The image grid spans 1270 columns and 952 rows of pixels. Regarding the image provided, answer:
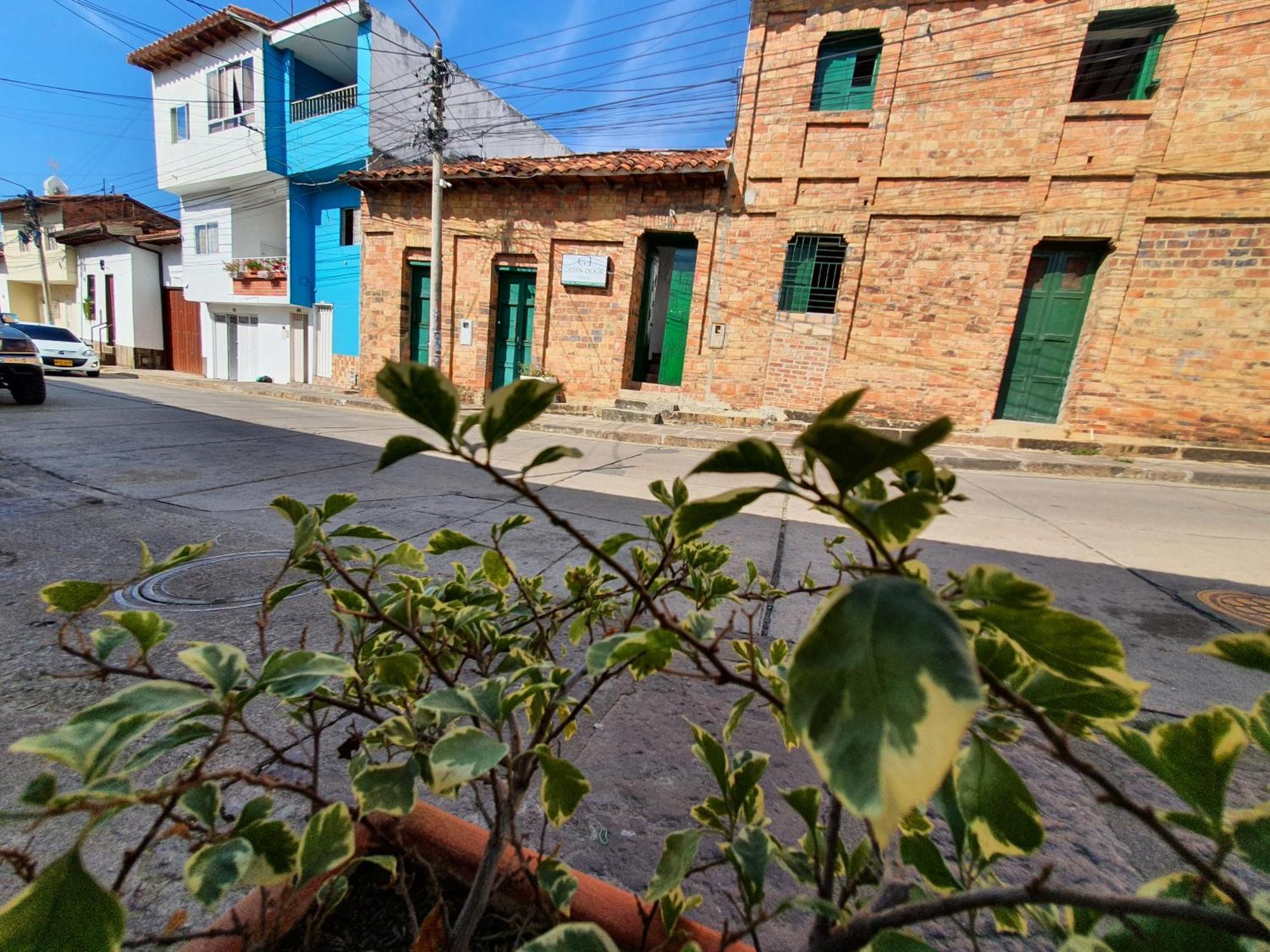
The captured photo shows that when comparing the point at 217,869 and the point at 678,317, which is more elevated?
the point at 678,317

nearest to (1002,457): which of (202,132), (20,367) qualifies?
(20,367)

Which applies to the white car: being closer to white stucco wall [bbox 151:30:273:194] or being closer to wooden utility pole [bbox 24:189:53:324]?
white stucco wall [bbox 151:30:273:194]

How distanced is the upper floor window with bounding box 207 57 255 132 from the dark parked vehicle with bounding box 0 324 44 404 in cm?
997

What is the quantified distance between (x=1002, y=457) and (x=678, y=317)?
5648 millimetres

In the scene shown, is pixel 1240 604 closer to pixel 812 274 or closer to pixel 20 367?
pixel 812 274

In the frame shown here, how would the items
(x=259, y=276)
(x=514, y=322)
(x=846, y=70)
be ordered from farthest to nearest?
(x=259, y=276) → (x=514, y=322) → (x=846, y=70)

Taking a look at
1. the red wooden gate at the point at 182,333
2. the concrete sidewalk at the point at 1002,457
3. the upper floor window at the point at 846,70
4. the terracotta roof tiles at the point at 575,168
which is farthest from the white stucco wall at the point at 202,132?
the upper floor window at the point at 846,70

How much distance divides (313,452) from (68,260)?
25.3 m

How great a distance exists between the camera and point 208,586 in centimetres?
207

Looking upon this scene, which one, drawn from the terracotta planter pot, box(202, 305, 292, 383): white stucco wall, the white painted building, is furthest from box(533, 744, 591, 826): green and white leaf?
the white painted building

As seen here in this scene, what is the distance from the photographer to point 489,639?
814mm

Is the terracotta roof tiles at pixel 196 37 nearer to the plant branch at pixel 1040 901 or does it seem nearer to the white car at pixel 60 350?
the white car at pixel 60 350

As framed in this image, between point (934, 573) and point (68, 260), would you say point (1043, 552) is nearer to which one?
point (934, 573)

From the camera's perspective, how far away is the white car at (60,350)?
41.1 ft
